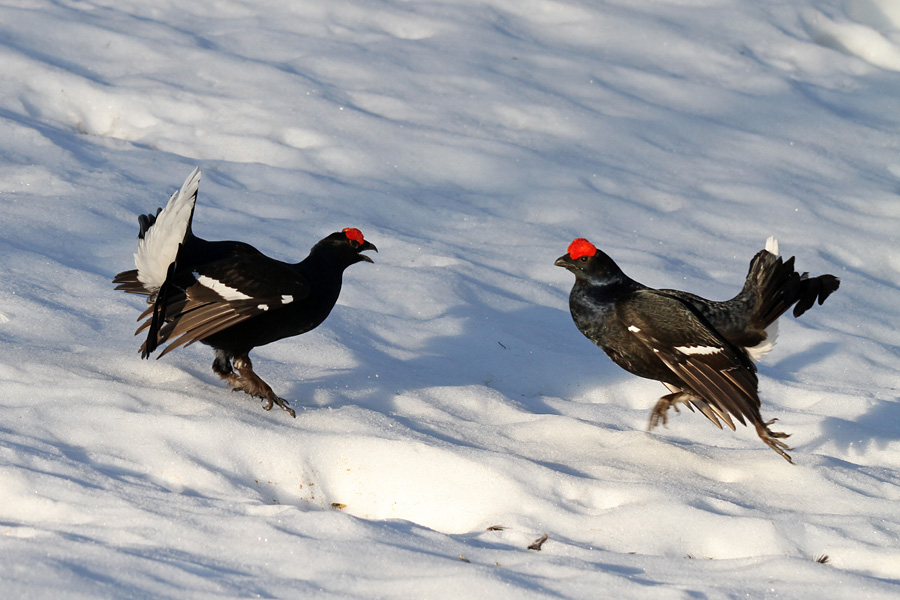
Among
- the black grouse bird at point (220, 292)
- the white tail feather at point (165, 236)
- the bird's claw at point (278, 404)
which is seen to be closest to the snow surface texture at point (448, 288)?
the bird's claw at point (278, 404)

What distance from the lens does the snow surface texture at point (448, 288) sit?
10.8 ft

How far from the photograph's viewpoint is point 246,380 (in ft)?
15.0

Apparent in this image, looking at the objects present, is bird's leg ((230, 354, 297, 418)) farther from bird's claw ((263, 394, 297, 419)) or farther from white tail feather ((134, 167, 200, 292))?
white tail feather ((134, 167, 200, 292))

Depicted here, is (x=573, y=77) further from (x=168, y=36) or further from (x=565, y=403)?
(x=565, y=403)

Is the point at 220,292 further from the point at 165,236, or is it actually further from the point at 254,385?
the point at 254,385

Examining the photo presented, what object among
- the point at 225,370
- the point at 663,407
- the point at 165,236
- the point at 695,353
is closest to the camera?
the point at 165,236

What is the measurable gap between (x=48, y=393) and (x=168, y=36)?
19.6ft

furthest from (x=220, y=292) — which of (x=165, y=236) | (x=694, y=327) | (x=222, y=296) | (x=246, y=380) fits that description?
(x=694, y=327)

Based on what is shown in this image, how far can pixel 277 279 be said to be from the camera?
4.44m

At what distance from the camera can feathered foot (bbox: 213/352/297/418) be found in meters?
4.48

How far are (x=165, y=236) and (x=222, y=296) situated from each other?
37 centimetres

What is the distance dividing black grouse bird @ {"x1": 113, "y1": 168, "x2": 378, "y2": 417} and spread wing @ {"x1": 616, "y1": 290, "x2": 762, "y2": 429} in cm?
153

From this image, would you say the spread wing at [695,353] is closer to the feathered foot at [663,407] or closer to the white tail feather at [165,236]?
the feathered foot at [663,407]

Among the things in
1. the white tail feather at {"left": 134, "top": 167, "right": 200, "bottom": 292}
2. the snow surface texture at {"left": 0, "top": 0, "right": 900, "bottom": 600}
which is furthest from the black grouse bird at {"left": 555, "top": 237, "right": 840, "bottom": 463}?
the white tail feather at {"left": 134, "top": 167, "right": 200, "bottom": 292}
